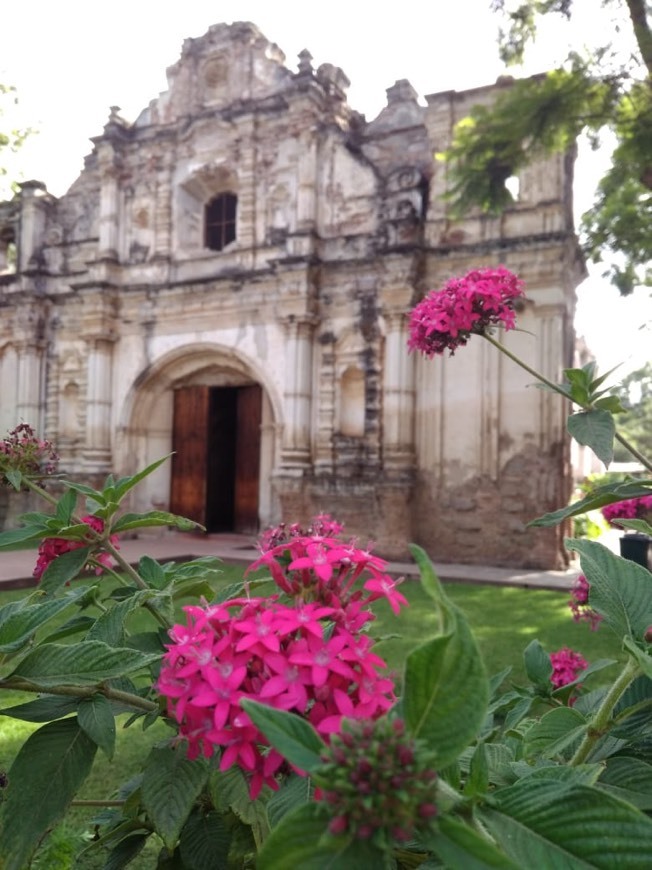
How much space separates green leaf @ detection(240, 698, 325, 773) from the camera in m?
0.61

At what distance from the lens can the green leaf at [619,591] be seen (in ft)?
3.43

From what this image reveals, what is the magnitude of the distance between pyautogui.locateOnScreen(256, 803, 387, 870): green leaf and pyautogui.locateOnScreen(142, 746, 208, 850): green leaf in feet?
1.60

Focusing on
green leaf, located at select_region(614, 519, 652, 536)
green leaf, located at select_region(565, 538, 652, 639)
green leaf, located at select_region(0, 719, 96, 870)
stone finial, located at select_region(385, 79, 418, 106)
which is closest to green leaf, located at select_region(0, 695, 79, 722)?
green leaf, located at select_region(0, 719, 96, 870)

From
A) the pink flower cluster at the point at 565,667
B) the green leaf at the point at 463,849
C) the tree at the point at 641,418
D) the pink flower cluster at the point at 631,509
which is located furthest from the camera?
the tree at the point at 641,418

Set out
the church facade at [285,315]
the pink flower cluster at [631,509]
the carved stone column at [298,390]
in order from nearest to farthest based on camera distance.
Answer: the pink flower cluster at [631,509] → the church facade at [285,315] → the carved stone column at [298,390]

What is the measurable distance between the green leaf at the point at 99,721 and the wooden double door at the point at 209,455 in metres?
10.1

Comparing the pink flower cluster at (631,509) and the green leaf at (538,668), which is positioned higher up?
the pink flower cluster at (631,509)

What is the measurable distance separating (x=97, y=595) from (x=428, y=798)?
1.05m

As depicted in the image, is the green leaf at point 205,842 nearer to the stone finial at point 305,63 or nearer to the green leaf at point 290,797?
the green leaf at point 290,797

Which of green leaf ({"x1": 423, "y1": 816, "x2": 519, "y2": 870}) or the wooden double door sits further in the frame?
the wooden double door

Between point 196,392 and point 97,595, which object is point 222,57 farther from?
point 97,595

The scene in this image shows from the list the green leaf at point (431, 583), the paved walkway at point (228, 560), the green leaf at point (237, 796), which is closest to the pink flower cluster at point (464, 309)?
the green leaf at point (237, 796)

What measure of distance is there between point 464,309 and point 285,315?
7.99 meters

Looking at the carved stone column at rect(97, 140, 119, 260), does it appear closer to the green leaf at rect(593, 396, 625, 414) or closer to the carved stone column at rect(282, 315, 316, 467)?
the carved stone column at rect(282, 315, 316, 467)
